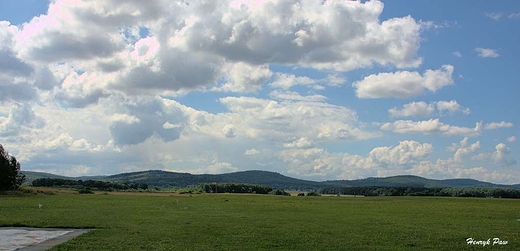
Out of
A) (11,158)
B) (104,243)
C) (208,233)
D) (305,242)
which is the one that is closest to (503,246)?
(305,242)

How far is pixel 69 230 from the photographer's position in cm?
3334

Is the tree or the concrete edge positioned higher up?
the tree

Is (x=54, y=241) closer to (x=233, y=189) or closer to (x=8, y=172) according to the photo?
(x=8, y=172)

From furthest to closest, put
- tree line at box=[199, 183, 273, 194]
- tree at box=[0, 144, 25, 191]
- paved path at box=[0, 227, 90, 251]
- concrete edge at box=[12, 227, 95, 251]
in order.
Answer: tree line at box=[199, 183, 273, 194] < tree at box=[0, 144, 25, 191] < paved path at box=[0, 227, 90, 251] < concrete edge at box=[12, 227, 95, 251]

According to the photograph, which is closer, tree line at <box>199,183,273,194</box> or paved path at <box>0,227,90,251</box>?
paved path at <box>0,227,90,251</box>

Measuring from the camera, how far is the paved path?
24.9 m

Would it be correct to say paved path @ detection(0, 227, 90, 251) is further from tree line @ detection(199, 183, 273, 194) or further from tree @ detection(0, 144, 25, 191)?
tree line @ detection(199, 183, 273, 194)

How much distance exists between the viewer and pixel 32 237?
28922mm

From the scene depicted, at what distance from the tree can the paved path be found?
82.4m

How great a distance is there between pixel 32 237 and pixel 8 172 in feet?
295

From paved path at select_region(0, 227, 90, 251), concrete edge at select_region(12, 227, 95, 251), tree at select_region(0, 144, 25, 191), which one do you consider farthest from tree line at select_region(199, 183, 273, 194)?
paved path at select_region(0, 227, 90, 251)

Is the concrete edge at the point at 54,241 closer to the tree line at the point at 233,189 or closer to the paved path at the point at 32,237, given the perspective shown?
the paved path at the point at 32,237

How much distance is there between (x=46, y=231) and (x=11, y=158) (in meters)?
91.4

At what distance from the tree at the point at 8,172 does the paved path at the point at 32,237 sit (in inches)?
3244
